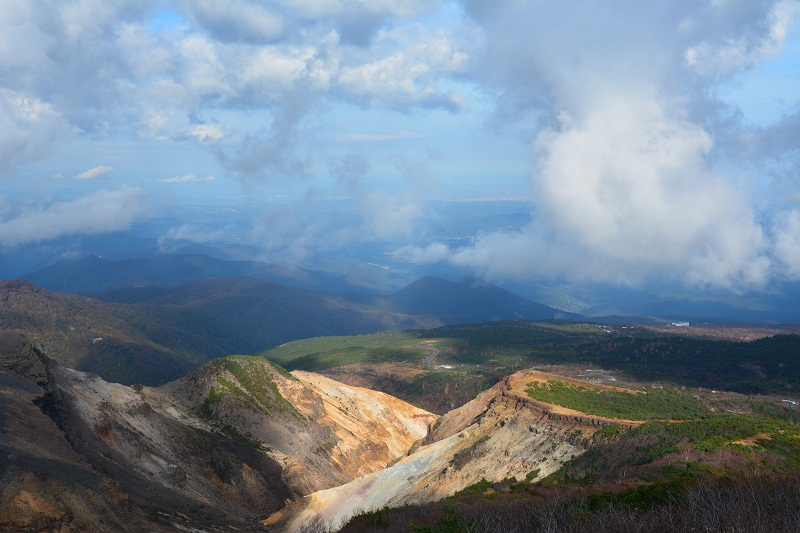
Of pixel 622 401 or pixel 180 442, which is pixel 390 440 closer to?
pixel 180 442

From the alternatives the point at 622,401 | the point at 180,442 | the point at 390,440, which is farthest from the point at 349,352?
the point at 622,401

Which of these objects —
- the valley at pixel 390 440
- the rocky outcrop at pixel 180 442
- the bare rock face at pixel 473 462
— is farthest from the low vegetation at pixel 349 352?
the bare rock face at pixel 473 462

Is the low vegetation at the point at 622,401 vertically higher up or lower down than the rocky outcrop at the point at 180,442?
higher up

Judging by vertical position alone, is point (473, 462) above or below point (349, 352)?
below

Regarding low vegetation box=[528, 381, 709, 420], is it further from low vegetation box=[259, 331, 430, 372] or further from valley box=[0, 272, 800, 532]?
low vegetation box=[259, 331, 430, 372]

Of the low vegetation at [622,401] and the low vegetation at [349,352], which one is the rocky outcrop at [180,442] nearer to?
the low vegetation at [622,401]

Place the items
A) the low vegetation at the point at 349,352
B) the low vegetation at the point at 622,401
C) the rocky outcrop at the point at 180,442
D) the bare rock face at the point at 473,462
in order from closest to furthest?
the rocky outcrop at the point at 180,442, the bare rock face at the point at 473,462, the low vegetation at the point at 622,401, the low vegetation at the point at 349,352

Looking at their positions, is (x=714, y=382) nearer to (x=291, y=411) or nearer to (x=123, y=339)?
(x=291, y=411)

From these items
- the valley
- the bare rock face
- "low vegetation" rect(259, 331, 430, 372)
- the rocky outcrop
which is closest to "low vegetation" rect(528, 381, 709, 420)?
the valley

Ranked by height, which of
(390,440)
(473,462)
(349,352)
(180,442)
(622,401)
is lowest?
(390,440)

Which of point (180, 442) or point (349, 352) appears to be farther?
point (349, 352)


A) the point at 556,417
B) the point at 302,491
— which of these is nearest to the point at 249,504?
the point at 302,491
